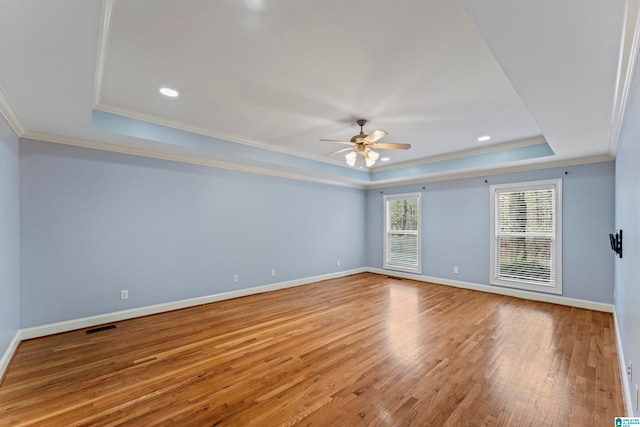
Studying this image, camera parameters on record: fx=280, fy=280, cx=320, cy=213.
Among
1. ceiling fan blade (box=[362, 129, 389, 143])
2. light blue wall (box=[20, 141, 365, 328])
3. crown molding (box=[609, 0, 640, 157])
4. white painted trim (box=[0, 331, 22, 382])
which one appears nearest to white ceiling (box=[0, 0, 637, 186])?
crown molding (box=[609, 0, 640, 157])

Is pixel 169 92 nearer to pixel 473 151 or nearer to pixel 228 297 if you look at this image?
pixel 228 297

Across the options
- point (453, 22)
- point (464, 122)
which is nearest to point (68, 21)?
point (453, 22)

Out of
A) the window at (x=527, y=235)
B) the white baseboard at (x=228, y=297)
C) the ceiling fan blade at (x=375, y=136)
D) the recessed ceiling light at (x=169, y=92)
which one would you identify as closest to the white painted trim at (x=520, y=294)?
the white baseboard at (x=228, y=297)

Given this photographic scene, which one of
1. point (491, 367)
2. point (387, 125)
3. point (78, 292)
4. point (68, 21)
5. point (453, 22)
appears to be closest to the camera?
point (68, 21)

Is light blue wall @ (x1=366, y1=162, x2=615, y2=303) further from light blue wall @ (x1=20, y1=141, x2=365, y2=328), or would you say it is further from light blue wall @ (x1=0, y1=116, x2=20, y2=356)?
light blue wall @ (x1=0, y1=116, x2=20, y2=356)

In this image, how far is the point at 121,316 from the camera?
3.83 metres

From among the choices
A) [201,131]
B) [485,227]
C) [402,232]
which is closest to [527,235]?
[485,227]

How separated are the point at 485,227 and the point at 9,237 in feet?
22.7

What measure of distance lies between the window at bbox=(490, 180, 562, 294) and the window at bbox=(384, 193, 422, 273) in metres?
1.64

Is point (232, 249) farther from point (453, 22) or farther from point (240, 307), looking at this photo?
point (453, 22)

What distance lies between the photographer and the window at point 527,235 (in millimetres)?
4742

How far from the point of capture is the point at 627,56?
66.4 inches

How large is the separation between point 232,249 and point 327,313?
2055 millimetres

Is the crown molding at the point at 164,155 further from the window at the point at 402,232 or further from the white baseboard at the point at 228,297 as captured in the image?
the white baseboard at the point at 228,297
